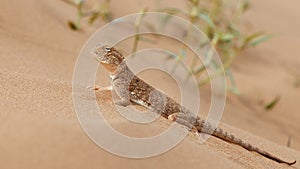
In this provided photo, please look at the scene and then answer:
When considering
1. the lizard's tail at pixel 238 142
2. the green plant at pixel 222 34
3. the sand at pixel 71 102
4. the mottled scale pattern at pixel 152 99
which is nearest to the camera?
the sand at pixel 71 102

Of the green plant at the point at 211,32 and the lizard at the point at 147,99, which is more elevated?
the green plant at the point at 211,32

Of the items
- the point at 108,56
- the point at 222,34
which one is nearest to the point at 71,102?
the point at 108,56

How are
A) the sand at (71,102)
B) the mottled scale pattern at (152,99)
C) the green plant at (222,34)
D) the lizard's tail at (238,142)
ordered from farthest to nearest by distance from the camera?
the green plant at (222,34) < the mottled scale pattern at (152,99) < the lizard's tail at (238,142) < the sand at (71,102)

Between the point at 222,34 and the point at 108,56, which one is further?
the point at 222,34

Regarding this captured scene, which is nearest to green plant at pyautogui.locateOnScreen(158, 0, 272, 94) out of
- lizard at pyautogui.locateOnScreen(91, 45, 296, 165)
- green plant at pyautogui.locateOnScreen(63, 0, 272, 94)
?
green plant at pyautogui.locateOnScreen(63, 0, 272, 94)

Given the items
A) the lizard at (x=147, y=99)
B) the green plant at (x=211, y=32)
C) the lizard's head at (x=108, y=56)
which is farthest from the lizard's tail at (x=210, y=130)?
the green plant at (x=211, y=32)

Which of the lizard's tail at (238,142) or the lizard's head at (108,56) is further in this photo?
the lizard's head at (108,56)

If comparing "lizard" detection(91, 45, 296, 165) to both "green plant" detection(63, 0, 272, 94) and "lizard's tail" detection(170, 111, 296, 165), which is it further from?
"green plant" detection(63, 0, 272, 94)

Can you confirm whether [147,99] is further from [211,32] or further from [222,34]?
[211,32]

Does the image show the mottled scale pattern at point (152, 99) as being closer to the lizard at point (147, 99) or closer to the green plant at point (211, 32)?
the lizard at point (147, 99)
